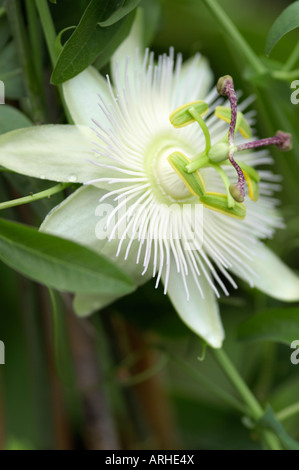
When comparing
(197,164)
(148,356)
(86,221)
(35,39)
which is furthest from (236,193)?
(148,356)

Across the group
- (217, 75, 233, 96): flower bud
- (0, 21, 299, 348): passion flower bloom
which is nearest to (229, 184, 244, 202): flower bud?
Result: (0, 21, 299, 348): passion flower bloom

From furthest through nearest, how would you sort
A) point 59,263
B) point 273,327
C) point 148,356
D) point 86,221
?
point 148,356, point 273,327, point 86,221, point 59,263

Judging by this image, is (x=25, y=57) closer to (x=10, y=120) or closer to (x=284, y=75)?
(x=10, y=120)

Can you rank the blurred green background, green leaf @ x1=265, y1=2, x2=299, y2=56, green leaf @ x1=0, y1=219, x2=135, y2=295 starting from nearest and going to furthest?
green leaf @ x1=0, y1=219, x2=135, y2=295
green leaf @ x1=265, y1=2, x2=299, y2=56
the blurred green background

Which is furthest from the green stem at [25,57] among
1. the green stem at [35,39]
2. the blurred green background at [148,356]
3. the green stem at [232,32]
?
the green stem at [232,32]

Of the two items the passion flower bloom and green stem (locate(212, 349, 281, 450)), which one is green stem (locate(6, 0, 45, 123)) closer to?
the passion flower bloom
